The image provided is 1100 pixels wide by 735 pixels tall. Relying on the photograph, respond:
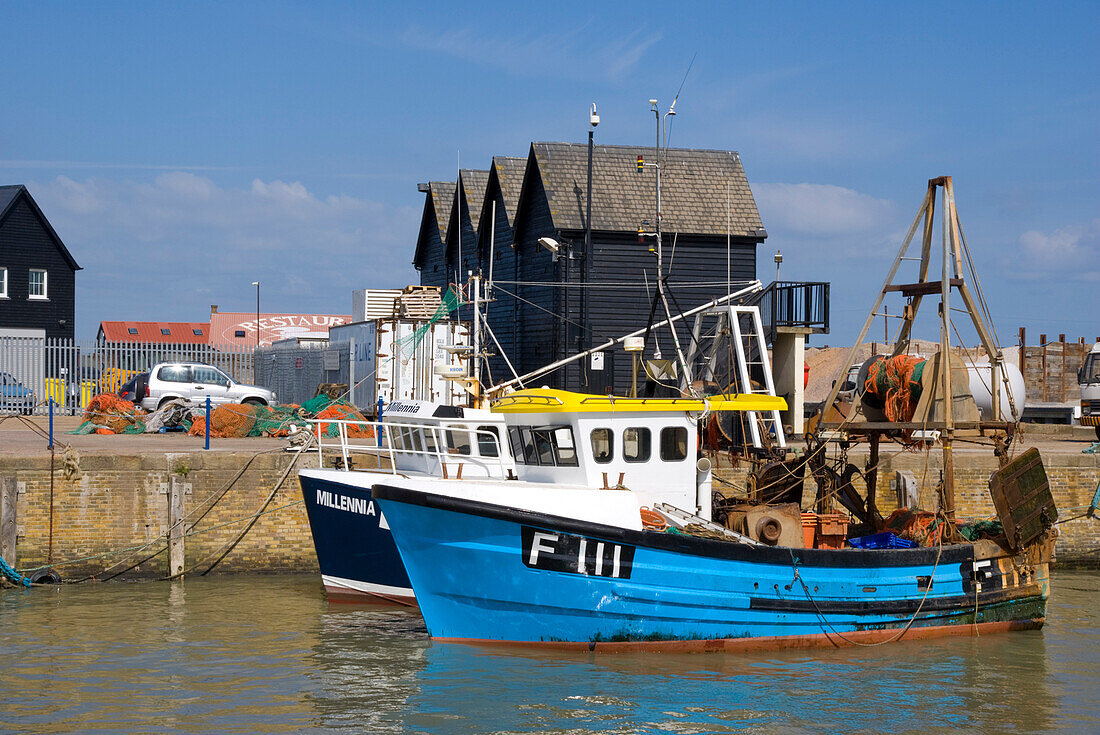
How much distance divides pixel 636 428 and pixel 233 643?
5.12 metres

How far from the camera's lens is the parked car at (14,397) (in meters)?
29.9

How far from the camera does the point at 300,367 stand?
120 ft

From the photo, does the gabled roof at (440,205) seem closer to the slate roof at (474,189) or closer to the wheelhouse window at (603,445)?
the slate roof at (474,189)

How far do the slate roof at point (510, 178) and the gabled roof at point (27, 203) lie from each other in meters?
21.9

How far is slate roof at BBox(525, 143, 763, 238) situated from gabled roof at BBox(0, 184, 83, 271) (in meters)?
24.9

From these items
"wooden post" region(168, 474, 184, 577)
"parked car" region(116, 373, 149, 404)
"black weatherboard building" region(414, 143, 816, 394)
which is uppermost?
"black weatherboard building" region(414, 143, 816, 394)

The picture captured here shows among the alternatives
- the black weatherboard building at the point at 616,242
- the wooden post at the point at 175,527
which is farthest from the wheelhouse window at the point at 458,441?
the black weatherboard building at the point at 616,242

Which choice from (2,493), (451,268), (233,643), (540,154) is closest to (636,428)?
(233,643)

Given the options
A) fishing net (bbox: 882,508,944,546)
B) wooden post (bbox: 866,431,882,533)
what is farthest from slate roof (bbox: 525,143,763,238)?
fishing net (bbox: 882,508,944,546)

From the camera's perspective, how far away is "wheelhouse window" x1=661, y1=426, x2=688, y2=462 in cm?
1367

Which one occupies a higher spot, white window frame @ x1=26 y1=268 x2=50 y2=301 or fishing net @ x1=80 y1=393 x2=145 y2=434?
white window frame @ x1=26 y1=268 x2=50 y2=301

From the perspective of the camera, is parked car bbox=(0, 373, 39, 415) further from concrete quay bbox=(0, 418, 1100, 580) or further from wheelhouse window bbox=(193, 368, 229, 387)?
concrete quay bbox=(0, 418, 1100, 580)

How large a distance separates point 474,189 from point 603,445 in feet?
73.3

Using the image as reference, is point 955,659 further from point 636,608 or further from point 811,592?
point 636,608
